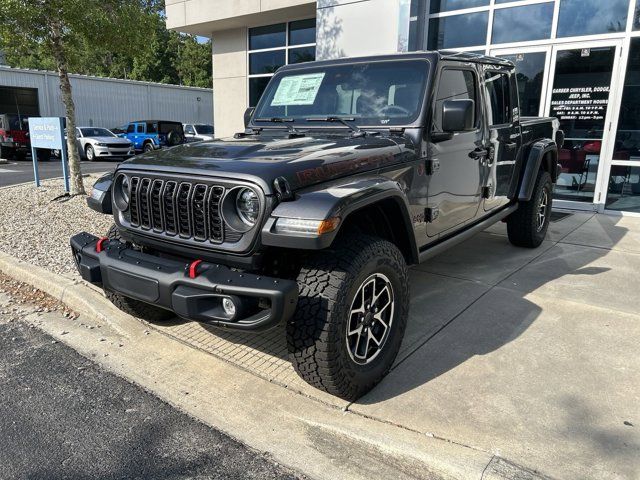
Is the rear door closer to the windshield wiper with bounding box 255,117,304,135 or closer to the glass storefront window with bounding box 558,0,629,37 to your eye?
the windshield wiper with bounding box 255,117,304,135

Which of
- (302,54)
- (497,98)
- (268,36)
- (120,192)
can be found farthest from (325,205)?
(268,36)

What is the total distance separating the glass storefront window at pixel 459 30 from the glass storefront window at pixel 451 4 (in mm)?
141

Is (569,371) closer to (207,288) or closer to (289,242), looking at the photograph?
(289,242)

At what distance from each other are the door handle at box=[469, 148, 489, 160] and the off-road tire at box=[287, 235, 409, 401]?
5.55 feet

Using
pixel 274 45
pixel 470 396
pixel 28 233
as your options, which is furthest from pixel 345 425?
pixel 274 45

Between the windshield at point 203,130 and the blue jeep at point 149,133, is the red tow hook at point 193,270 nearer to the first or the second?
the blue jeep at point 149,133

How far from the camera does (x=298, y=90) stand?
3.98 m

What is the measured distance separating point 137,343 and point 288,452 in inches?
62.8

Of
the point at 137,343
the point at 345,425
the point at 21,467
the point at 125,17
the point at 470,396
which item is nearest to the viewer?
the point at 21,467

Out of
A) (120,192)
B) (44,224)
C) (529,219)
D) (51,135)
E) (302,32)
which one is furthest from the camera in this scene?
(302,32)

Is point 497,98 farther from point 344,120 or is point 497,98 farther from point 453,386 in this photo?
point 453,386

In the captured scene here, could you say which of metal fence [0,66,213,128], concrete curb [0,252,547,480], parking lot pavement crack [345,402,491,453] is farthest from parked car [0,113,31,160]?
parking lot pavement crack [345,402,491,453]

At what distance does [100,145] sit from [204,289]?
19.5 m

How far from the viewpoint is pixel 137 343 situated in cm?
350
